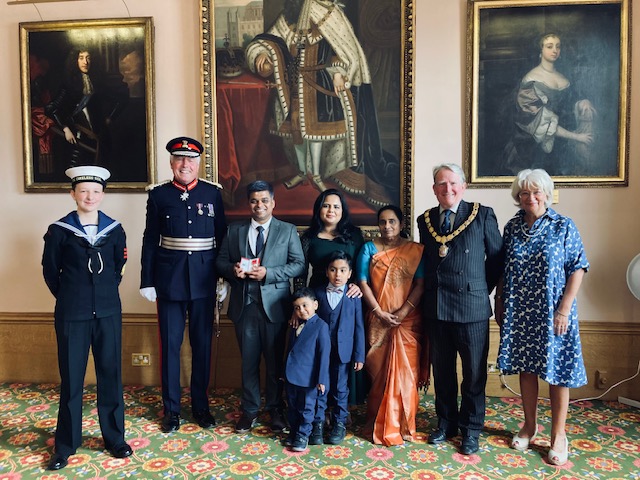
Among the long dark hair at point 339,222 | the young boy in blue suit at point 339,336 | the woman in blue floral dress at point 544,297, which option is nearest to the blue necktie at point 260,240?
the long dark hair at point 339,222

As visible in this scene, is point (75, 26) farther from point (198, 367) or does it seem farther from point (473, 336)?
point (473, 336)

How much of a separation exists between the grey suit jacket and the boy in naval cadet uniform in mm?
629

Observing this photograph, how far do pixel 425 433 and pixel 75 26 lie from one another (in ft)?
12.1

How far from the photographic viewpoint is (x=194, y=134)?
3.70 m

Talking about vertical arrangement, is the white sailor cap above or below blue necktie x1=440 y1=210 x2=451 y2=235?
above

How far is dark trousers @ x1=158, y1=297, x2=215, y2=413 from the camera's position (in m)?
3.10

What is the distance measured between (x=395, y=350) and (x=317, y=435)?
0.65 metres

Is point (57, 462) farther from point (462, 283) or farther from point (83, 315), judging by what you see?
point (462, 283)

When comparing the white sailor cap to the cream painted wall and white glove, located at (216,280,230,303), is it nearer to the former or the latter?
white glove, located at (216,280,230,303)

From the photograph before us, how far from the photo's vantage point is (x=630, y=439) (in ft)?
9.64

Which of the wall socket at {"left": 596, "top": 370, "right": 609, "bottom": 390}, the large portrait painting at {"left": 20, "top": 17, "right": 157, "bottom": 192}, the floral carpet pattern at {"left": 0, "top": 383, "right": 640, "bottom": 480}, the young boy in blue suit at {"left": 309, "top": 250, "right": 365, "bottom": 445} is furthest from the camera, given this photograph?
the large portrait painting at {"left": 20, "top": 17, "right": 157, "bottom": 192}

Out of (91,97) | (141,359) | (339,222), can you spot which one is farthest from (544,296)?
(91,97)

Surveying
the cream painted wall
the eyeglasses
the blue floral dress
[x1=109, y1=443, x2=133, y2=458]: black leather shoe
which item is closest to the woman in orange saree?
the blue floral dress

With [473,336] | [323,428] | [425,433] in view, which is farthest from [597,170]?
[323,428]
